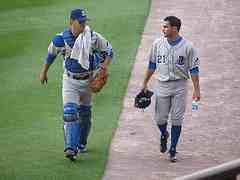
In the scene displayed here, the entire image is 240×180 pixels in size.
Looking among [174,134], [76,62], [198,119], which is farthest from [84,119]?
[198,119]

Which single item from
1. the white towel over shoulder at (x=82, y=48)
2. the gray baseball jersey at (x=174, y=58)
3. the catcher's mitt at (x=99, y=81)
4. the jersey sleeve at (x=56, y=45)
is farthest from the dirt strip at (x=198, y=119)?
the jersey sleeve at (x=56, y=45)

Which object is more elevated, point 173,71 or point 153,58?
point 153,58

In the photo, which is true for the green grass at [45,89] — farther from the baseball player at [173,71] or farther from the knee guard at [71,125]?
the baseball player at [173,71]

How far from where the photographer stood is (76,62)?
830 centimetres

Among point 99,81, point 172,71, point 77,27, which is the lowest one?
point 99,81

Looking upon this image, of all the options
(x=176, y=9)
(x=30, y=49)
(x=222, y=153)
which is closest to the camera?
(x=222, y=153)

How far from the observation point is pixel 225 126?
1000 cm

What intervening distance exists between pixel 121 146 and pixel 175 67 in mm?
1346

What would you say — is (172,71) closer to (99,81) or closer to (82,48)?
(99,81)

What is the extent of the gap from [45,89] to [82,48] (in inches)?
149

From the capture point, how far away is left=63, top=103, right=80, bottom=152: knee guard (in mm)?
8250

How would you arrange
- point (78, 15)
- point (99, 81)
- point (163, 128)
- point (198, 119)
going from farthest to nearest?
point (198, 119) → point (163, 128) → point (99, 81) → point (78, 15)

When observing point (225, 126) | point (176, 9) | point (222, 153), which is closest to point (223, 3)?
point (176, 9)

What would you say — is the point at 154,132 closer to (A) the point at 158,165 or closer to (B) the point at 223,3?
(A) the point at 158,165
